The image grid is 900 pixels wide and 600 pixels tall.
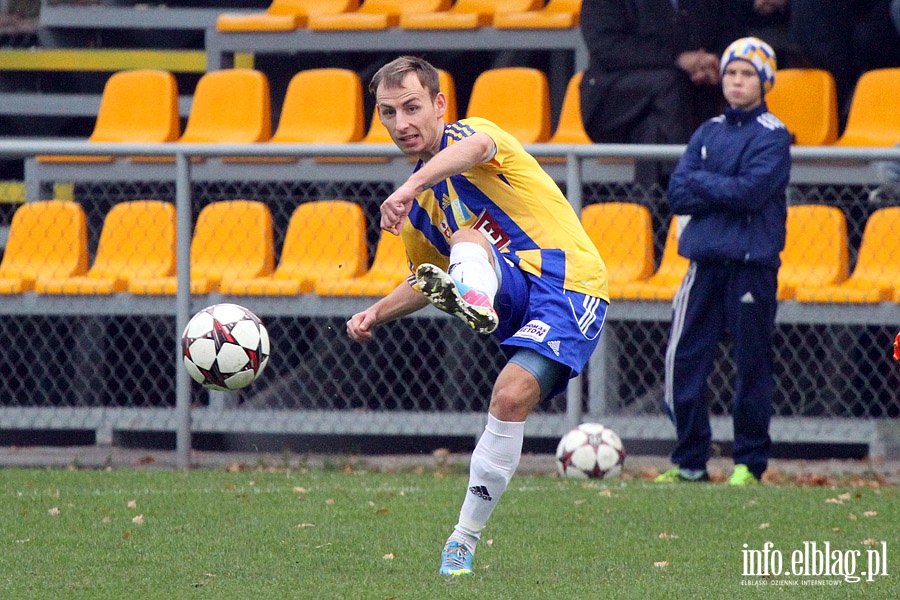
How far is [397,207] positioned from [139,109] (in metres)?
7.08

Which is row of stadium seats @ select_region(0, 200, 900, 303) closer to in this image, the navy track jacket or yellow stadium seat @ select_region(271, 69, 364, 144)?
the navy track jacket


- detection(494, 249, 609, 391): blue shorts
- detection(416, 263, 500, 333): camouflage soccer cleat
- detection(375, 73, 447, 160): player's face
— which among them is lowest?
detection(494, 249, 609, 391): blue shorts

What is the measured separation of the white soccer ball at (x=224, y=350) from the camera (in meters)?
5.74

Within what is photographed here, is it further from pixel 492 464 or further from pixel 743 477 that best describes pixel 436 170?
pixel 743 477

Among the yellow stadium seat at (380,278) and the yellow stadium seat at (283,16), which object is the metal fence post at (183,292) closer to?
the yellow stadium seat at (380,278)

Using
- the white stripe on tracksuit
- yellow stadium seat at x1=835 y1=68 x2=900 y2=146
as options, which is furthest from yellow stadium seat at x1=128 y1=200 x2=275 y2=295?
yellow stadium seat at x1=835 y1=68 x2=900 y2=146

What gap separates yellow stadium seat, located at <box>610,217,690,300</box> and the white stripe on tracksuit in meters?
0.75

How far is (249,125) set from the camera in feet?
34.3

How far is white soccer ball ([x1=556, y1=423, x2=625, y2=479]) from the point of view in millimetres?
7738

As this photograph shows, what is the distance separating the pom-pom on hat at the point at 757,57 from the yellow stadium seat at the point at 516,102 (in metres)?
2.53

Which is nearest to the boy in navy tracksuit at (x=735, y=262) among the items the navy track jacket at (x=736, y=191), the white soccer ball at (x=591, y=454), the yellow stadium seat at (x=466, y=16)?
the navy track jacket at (x=736, y=191)

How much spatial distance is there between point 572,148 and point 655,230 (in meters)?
1.58

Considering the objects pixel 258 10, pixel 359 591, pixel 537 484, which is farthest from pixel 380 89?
pixel 258 10

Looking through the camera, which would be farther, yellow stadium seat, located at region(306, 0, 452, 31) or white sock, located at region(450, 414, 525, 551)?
yellow stadium seat, located at region(306, 0, 452, 31)
